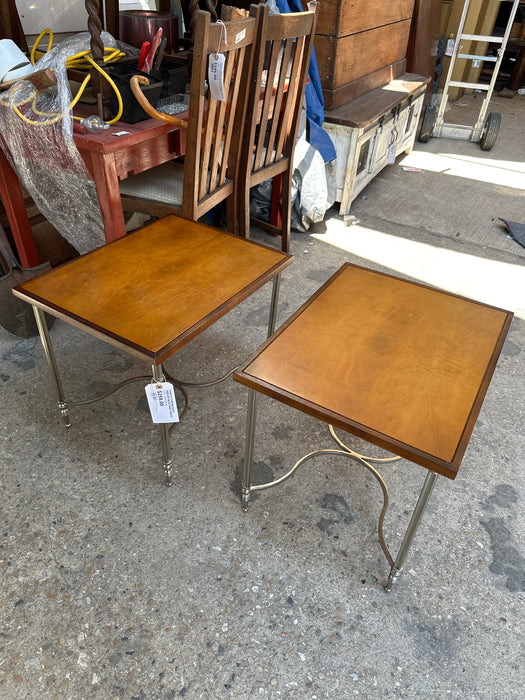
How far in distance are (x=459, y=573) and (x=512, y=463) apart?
16.8 inches

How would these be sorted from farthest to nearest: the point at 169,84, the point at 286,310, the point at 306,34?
the point at 286,310, the point at 306,34, the point at 169,84

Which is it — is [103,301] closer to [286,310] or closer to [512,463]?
[286,310]

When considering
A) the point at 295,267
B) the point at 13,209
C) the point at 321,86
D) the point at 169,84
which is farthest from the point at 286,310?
the point at 321,86

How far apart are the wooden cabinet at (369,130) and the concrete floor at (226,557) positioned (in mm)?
1314

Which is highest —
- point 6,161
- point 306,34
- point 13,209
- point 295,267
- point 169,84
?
point 306,34

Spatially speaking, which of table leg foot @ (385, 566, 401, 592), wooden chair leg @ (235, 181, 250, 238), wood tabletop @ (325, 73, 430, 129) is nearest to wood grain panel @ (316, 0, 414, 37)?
wood tabletop @ (325, 73, 430, 129)

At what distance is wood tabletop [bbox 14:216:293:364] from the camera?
1.08 meters

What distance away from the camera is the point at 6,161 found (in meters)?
1.64

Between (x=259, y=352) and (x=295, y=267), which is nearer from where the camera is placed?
(x=259, y=352)

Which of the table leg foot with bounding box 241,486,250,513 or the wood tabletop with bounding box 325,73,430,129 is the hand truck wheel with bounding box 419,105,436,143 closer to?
the wood tabletop with bounding box 325,73,430,129

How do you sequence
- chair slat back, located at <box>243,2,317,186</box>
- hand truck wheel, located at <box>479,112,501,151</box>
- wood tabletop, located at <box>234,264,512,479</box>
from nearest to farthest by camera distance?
1. wood tabletop, located at <box>234,264,512,479</box>
2. chair slat back, located at <box>243,2,317,186</box>
3. hand truck wheel, located at <box>479,112,501,151</box>

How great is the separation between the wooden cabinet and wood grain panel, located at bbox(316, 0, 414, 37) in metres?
0.34

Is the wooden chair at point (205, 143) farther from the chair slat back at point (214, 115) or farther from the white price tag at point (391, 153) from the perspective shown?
the white price tag at point (391, 153)

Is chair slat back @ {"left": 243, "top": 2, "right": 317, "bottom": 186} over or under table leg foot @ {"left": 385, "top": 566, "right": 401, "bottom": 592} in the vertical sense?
over
